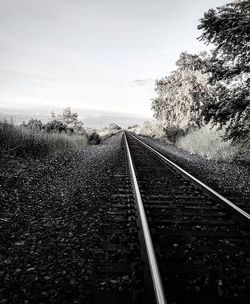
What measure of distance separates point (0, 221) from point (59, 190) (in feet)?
7.34

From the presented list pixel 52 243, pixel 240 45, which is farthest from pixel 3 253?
pixel 240 45

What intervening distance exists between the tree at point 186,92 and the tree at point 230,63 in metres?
11.0

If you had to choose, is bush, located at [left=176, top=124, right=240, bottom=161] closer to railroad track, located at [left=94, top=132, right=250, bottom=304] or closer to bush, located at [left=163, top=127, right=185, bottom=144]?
bush, located at [left=163, top=127, right=185, bottom=144]

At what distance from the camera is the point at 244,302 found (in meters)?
2.75

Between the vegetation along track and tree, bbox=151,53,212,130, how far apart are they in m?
15.5

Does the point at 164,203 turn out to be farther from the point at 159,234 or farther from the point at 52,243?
the point at 52,243

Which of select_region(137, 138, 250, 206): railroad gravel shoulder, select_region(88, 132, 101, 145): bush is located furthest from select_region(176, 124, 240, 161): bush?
select_region(88, 132, 101, 145): bush

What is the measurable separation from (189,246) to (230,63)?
720 centimetres

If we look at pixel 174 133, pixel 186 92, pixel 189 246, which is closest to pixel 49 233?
pixel 189 246

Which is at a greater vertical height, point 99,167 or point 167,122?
point 167,122

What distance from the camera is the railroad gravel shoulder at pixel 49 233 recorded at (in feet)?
9.98

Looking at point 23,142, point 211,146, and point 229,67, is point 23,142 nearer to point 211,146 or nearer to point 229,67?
point 229,67

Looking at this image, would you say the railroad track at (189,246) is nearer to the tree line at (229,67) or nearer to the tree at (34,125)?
the tree line at (229,67)

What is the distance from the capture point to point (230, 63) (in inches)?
372
